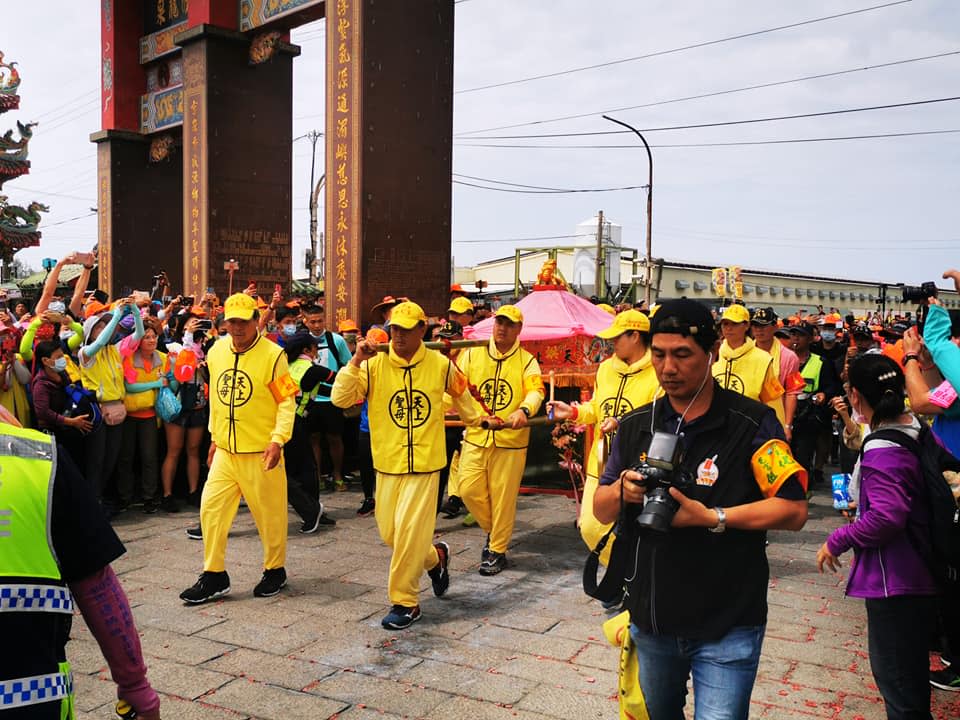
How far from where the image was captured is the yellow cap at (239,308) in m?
5.73

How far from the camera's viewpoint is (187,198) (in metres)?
16.6

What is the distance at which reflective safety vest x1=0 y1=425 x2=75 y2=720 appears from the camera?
68.5 inches

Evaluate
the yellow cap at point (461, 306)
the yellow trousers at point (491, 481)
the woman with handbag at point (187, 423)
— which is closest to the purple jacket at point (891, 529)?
the yellow trousers at point (491, 481)

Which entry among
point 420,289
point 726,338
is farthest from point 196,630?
point 420,289

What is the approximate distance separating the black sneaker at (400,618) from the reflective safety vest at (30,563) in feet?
11.2

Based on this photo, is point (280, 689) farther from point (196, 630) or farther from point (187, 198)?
point (187, 198)

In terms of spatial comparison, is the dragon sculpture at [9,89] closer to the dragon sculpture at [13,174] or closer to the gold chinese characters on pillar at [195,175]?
the dragon sculpture at [13,174]

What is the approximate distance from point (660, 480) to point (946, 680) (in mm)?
3103

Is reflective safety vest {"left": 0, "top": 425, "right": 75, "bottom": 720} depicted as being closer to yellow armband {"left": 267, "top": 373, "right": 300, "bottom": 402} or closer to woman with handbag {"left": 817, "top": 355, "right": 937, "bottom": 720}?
woman with handbag {"left": 817, "top": 355, "right": 937, "bottom": 720}

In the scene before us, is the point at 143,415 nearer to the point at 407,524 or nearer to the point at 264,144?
the point at 407,524

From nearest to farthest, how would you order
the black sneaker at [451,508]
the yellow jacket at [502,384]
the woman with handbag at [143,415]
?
the yellow jacket at [502,384]
the woman with handbag at [143,415]
the black sneaker at [451,508]

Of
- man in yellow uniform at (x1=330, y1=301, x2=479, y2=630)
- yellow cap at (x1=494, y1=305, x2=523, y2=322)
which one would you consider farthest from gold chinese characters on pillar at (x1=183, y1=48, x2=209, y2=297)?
man in yellow uniform at (x1=330, y1=301, x2=479, y2=630)

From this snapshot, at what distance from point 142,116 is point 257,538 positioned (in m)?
14.7

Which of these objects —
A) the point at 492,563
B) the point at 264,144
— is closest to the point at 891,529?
the point at 492,563
